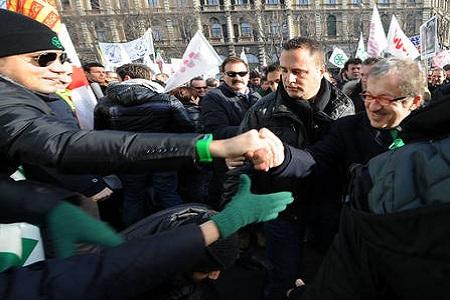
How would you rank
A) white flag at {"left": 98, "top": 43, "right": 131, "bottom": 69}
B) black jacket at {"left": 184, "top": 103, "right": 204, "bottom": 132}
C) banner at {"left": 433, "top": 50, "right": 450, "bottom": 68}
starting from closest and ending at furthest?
1. black jacket at {"left": 184, "top": 103, "right": 204, "bottom": 132}
2. banner at {"left": 433, "top": 50, "right": 450, "bottom": 68}
3. white flag at {"left": 98, "top": 43, "right": 131, "bottom": 69}

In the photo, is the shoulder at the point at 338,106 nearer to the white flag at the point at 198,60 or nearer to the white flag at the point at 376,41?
the white flag at the point at 198,60

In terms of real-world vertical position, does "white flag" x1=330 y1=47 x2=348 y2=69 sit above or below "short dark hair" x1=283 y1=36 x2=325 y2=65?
below

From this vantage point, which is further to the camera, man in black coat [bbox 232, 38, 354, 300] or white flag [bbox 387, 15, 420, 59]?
white flag [bbox 387, 15, 420, 59]

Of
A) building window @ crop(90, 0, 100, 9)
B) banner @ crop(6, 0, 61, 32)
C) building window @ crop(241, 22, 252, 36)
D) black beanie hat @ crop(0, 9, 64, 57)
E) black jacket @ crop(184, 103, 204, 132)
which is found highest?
building window @ crop(90, 0, 100, 9)

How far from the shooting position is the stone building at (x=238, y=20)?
121 feet

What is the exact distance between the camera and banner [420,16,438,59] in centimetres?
650

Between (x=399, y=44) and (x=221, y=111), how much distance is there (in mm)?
4966

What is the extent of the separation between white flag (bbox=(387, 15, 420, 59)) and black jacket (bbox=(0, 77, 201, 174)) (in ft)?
21.7

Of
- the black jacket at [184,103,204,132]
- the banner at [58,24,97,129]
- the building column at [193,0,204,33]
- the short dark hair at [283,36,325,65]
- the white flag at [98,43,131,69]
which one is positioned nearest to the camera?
the short dark hair at [283,36,325,65]

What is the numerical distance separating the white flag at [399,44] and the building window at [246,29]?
1442 inches

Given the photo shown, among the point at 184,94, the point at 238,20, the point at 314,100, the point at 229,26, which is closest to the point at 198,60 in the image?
the point at 184,94

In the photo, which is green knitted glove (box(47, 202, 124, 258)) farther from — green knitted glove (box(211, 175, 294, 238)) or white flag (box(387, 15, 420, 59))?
white flag (box(387, 15, 420, 59))

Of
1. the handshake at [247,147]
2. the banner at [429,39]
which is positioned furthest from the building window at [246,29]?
the handshake at [247,147]

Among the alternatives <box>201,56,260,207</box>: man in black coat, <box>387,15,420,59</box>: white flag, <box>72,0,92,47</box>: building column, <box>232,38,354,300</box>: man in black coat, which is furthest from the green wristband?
→ <box>72,0,92,47</box>: building column
